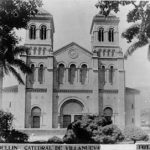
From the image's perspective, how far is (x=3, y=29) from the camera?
2336 centimetres

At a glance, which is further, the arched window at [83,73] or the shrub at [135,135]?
the arched window at [83,73]

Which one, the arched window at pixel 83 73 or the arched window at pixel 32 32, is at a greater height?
the arched window at pixel 32 32

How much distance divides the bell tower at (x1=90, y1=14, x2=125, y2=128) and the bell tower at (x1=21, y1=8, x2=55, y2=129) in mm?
6917

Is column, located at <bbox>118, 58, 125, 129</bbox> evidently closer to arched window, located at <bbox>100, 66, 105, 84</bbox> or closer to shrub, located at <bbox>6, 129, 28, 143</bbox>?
arched window, located at <bbox>100, 66, 105, 84</bbox>

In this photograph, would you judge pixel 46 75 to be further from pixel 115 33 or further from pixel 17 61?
pixel 17 61

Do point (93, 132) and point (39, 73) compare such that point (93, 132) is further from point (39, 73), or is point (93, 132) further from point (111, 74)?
point (111, 74)

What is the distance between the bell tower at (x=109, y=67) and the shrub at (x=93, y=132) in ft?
74.2

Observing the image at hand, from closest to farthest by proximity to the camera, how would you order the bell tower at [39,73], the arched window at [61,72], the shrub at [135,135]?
the shrub at [135,135] < the bell tower at [39,73] < the arched window at [61,72]

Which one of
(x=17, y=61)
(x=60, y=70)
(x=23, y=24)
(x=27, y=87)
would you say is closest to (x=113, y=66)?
(x=60, y=70)

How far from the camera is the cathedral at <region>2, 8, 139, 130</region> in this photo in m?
53.6

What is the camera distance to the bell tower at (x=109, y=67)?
5438cm

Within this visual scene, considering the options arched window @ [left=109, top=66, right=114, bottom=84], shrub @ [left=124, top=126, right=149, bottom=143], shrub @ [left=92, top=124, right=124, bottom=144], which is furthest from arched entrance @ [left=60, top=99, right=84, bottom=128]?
shrub @ [left=92, top=124, right=124, bottom=144]

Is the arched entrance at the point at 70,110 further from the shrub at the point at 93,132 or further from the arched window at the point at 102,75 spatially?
the shrub at the point at 93,132

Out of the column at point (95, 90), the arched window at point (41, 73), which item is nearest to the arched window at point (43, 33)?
the arched window at point (41, 73)
